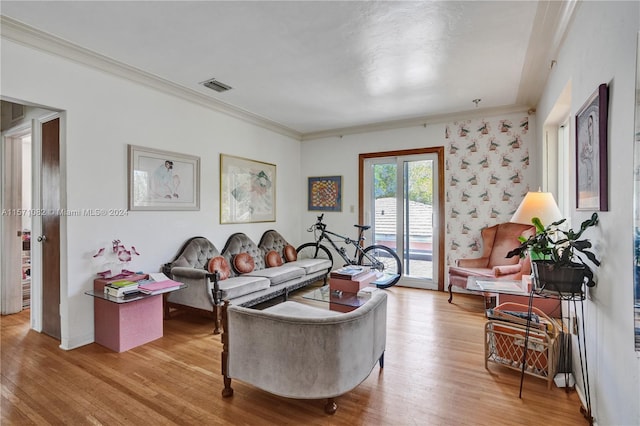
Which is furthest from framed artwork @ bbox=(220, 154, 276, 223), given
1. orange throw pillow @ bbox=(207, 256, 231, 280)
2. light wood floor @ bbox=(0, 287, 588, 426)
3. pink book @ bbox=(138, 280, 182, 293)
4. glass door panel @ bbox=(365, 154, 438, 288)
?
light wood floor @ bbox=(0, 287, 588, 426)

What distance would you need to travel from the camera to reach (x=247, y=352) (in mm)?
1957

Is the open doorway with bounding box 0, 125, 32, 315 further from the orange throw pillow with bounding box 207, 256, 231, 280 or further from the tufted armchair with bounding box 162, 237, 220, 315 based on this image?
the orange throw pillow with bounding box 207, 256, 231, 280

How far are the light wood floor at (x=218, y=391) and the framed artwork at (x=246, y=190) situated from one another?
6.55 ft

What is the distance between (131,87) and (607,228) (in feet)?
13.4

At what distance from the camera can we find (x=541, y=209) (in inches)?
105

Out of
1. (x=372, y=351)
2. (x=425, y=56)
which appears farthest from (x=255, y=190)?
→ (x=372, y=351)

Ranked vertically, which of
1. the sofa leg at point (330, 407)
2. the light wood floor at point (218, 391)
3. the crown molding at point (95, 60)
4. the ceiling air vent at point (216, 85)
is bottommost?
the light wood floor at point (218, 391)

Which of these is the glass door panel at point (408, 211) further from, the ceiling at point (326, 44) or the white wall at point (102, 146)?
the white wall at point (102, 146)

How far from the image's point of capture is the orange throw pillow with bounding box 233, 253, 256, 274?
4.16 meters

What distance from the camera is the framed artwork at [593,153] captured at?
1.62 meters

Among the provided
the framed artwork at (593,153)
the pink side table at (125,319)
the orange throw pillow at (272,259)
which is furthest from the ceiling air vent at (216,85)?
the framed artwork at (593,153)

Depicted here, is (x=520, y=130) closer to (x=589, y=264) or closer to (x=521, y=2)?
(x=521, y=2)

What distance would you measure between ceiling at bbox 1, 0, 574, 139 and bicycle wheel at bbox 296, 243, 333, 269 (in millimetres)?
2573

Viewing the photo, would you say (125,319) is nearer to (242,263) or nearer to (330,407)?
(242,263)
